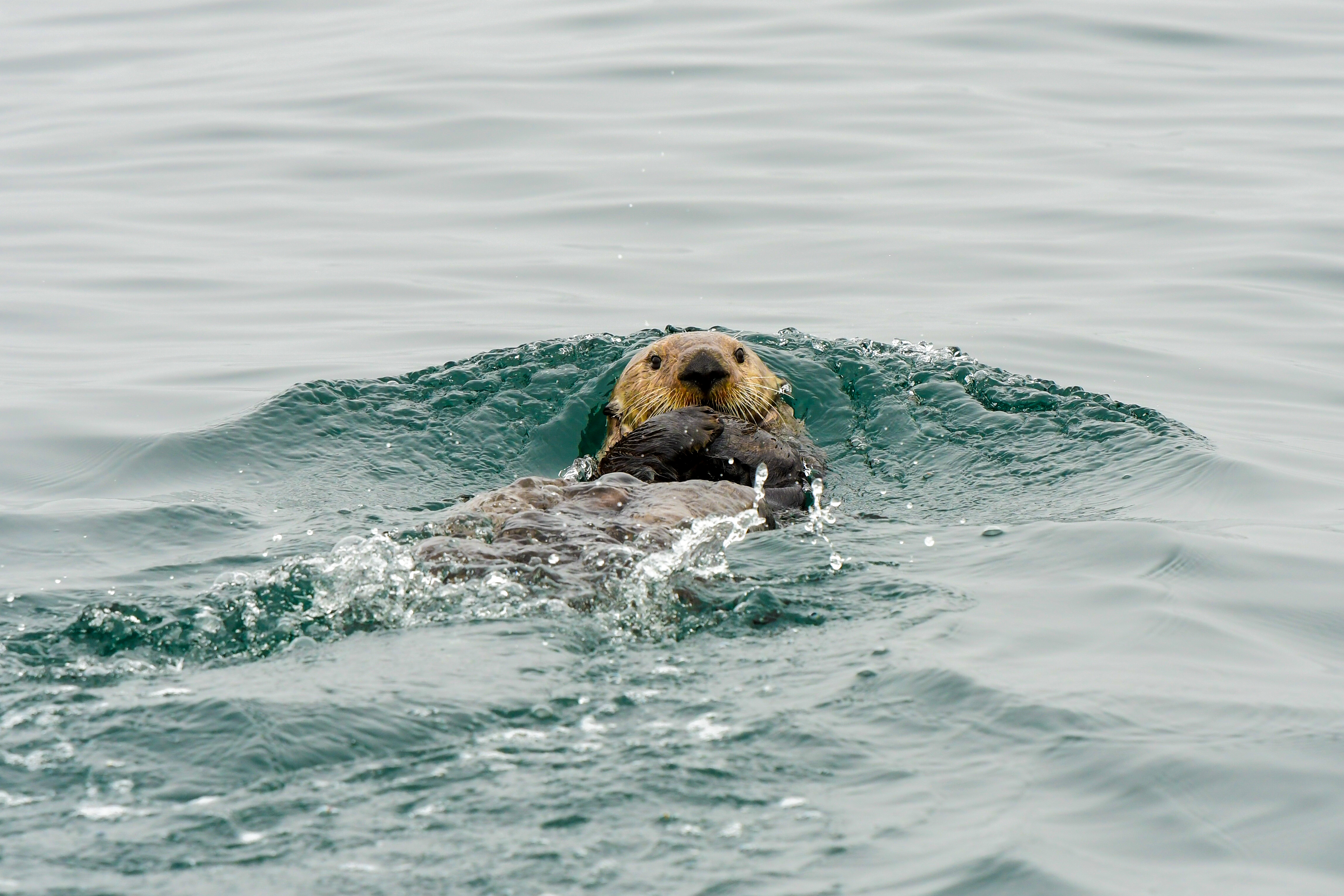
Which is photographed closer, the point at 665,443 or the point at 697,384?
the point at 665,443

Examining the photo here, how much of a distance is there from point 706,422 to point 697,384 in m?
0.39

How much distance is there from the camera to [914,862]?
3068 mm

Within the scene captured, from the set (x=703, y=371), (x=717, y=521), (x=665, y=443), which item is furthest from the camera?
(x=703, y=371)

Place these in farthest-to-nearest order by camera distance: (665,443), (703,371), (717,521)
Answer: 1. (703,371)
2. (665,443)
3. (717,521)

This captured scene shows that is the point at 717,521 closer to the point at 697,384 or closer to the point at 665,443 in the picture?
the point at 665,443

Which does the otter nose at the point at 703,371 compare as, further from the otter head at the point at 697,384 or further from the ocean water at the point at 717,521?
the ocean water at the point at 717,521

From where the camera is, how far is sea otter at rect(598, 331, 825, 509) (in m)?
6.22

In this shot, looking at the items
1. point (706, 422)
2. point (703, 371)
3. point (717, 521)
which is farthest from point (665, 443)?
point (717, 521)

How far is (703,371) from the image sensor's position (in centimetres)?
653

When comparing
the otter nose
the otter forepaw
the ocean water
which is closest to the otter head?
the otter nose

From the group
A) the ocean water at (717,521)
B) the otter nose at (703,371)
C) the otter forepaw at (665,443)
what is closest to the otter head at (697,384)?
the otter nose at (703,371)

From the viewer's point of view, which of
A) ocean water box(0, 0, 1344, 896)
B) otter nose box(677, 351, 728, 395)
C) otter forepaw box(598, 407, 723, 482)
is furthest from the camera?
otter nose box(677, 351, 728, 395)

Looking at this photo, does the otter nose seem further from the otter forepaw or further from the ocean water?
the ocean water

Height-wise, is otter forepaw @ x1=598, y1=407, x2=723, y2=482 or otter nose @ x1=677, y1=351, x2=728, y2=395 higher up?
otter nose @ x1=677, y1=351, x2=728, y2=395
